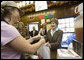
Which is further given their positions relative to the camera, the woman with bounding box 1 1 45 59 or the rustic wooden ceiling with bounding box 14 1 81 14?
the rustic wooden ceiling with bounding box 14 1 81 14

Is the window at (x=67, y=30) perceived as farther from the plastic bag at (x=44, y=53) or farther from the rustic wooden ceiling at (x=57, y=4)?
the plastic bag at (x=44, y=53)

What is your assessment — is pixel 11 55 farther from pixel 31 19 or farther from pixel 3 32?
pixel 31 19

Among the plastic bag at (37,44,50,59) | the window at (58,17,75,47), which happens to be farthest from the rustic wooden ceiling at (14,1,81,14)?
the plastic bag at (37,44,50,59)

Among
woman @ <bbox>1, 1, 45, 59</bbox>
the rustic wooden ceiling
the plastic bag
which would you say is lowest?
the plastic bag

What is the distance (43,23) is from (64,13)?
91 cm

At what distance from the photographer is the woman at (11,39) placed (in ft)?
2.69

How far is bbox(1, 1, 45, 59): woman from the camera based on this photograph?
2.69ft

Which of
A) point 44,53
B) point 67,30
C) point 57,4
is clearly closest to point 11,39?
point 44,53

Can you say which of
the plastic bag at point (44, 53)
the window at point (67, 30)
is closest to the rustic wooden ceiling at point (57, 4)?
the window at point (67, 30)

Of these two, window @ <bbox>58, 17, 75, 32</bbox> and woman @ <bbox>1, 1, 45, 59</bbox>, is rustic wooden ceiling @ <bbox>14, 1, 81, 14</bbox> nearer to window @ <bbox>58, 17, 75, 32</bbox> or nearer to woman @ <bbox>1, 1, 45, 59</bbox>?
window @ <bbox>58, 17, 75, 32</bbox>

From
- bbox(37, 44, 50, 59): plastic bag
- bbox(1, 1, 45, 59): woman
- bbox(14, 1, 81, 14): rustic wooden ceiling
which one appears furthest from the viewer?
bbox(14, 1, 81, 14): rustic wooden ceiling

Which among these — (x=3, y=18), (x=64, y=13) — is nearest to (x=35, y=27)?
(x=64, y=13)

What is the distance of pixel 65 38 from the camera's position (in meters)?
3.25

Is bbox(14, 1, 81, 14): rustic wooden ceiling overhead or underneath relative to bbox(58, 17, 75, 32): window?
overhead
